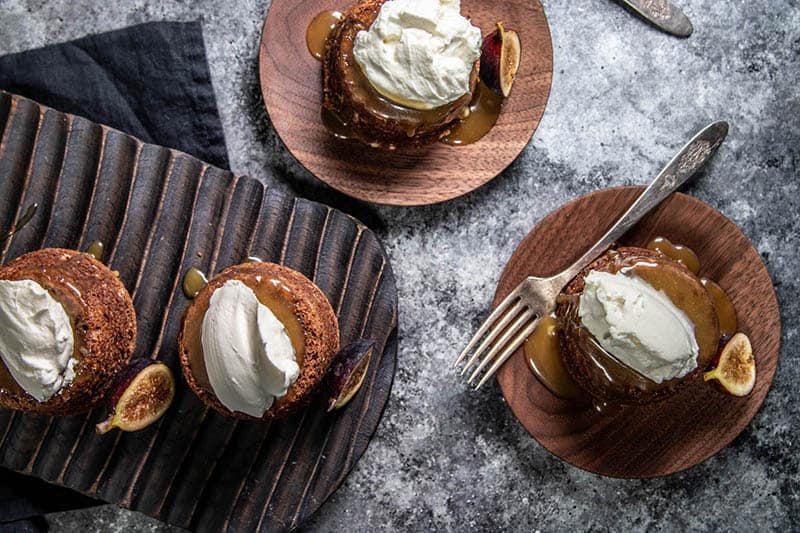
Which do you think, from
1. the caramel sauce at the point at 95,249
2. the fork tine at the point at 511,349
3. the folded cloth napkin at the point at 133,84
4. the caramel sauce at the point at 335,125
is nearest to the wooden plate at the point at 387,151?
the caramel sauce at the point at 335,125

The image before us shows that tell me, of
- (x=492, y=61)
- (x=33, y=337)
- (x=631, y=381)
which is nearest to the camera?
(x=33, y=337)

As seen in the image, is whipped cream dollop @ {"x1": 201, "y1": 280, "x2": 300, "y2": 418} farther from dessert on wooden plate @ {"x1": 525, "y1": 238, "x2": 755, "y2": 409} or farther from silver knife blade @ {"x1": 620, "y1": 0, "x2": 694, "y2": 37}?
silver knife blade @ {"x1": 620, "y1": 0, "x2": 694, "y2": 37}

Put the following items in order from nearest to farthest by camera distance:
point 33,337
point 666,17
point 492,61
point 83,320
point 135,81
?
1. point 33,337
2. point 83,320
3. point 492,61
4. point 135,81
5. point 666,17

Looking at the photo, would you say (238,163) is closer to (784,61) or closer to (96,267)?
(96,267)

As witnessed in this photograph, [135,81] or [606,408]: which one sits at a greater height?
[135,81]

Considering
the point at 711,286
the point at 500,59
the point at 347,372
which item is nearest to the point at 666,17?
the point at 500,59

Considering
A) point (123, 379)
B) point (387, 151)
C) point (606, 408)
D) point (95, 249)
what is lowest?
point (606, 408)

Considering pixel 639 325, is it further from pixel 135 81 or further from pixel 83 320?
pixel 135 81
